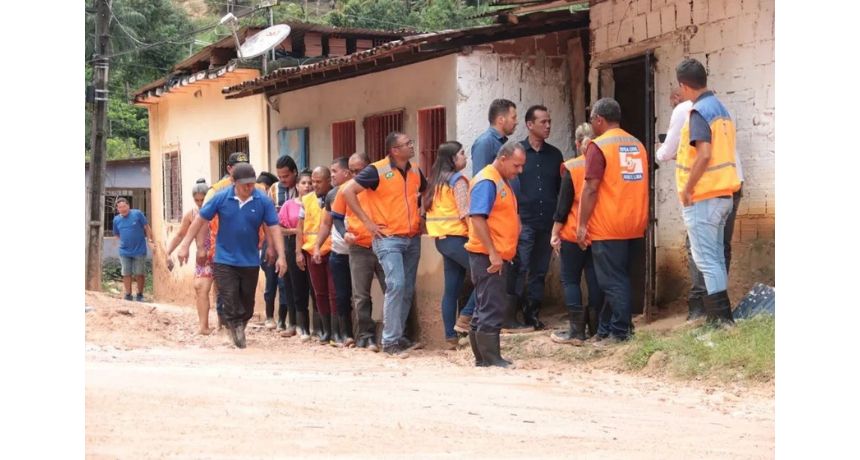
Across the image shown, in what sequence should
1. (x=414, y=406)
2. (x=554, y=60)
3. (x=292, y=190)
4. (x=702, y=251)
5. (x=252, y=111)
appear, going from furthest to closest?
1. (x=252, y=111)
2. (x=292, y=190)
3. (x=554, y=60)
4. (x=702, y=251)
5. (x=414, y=406)

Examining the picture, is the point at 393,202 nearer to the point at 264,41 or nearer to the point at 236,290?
the point at 236,290

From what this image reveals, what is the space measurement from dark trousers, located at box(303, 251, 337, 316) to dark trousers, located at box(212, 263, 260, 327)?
1155mm

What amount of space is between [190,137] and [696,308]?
13651mm

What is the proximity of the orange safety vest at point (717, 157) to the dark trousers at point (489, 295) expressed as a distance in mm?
1519

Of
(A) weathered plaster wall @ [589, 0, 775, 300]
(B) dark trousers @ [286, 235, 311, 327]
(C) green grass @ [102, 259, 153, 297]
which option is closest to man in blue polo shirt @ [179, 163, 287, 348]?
(B) dark trousers @ [286, 235, 311, 327]

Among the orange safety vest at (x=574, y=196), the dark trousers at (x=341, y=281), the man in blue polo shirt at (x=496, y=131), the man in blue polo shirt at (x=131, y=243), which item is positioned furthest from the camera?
the man in blue polo shirt at (x=131, y=243)

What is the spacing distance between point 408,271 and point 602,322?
7.02 ft

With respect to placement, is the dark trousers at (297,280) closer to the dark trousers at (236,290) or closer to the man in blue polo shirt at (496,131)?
the dark trousers at (236,290)

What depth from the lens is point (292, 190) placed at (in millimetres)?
13688

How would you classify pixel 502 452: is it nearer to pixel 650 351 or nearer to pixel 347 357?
pixel 650 351

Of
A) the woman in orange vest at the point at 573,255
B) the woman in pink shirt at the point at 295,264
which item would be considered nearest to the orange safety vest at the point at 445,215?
the woman in orange vest at the point at 573,255

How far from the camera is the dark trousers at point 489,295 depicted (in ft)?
30.3

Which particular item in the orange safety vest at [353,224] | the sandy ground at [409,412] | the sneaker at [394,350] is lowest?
the sneaker at [394,350]

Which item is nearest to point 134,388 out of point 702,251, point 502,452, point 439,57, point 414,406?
point 414,406
